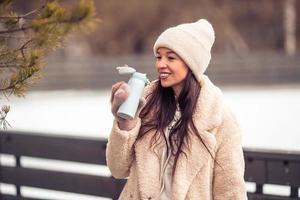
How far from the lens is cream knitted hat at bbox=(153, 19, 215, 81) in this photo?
291cm

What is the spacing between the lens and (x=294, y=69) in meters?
27.3

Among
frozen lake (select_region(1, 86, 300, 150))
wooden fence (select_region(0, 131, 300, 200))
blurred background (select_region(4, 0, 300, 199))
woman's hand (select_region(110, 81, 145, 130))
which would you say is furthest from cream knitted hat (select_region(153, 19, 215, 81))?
frozen lake (select_region(1, 86, 300, 150))

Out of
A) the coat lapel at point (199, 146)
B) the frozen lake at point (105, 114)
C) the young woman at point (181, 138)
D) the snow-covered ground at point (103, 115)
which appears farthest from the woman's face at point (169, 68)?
the frozen lake at point (105, 114)

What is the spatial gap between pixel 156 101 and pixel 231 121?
345 mm

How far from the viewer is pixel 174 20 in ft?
119

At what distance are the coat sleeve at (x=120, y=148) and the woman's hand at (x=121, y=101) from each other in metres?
0.02

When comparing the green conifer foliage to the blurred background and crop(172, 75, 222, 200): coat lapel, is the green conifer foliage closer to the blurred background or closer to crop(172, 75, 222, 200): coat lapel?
the blurred background

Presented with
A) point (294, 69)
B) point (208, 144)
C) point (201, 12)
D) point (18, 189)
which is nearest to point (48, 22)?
point (208, 144)

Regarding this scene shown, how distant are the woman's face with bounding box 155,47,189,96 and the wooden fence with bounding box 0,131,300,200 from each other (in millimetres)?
1587

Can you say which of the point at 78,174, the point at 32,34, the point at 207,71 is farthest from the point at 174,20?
the point at 32,34

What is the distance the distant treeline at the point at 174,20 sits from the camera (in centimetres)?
3556

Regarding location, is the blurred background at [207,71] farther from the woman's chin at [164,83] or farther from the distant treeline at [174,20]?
the woman's chin at [164,83]

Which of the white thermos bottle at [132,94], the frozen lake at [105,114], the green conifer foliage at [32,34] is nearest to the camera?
the white thermos bottle at [132,94]

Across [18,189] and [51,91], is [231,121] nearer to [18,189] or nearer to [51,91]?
[18,189]
